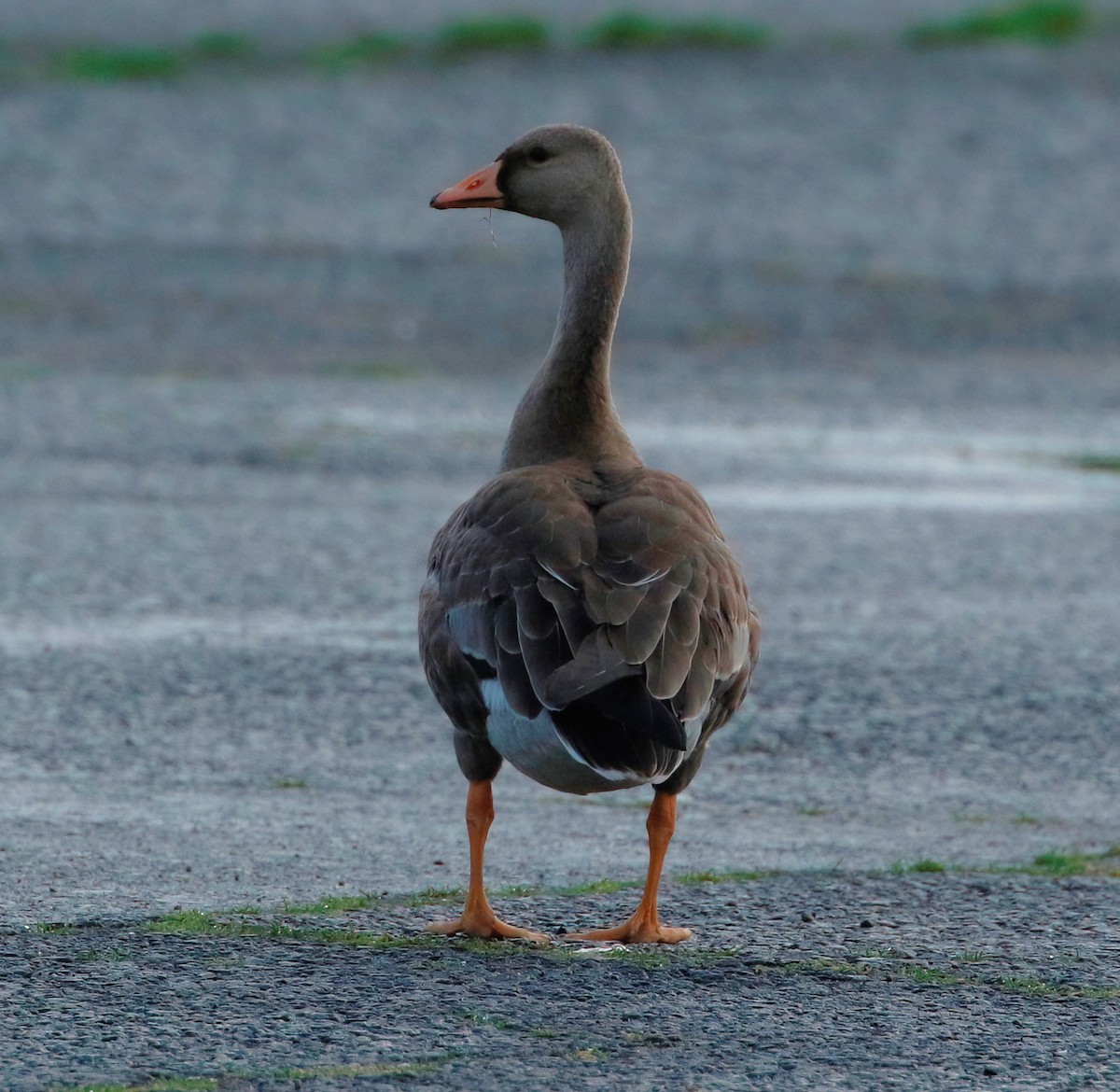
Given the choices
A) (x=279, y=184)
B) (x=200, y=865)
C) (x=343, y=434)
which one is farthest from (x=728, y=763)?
(x=279, y=184)

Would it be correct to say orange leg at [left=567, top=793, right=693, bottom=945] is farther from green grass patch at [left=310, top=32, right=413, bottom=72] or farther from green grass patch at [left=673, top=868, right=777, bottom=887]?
green grass patch at [left=310, top=32, right=413, bottom=72]

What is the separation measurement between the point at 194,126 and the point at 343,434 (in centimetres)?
969

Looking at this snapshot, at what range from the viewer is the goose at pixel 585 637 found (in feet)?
13.8

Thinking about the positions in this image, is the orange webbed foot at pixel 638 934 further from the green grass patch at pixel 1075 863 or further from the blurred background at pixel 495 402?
the green grass patch at pixel 1075 863

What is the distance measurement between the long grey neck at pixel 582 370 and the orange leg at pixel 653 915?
105 centimetres

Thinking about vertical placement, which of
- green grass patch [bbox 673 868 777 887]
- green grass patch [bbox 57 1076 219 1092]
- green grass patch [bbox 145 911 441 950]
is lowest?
green grass patch [bbox 57 1076 219 1092]

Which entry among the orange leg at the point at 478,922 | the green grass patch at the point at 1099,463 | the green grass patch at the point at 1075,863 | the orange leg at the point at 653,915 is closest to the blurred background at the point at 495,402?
the green grass patch at the point at 1099,463

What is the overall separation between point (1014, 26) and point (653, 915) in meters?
21.1

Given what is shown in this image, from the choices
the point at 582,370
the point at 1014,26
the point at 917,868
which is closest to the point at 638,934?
the point at 917,868

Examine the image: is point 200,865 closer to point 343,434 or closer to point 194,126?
point 343,434

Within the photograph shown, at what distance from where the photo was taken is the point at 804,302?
16531mm

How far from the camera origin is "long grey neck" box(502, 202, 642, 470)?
5527 mm

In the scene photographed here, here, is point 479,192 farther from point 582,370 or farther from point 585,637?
point 585,637

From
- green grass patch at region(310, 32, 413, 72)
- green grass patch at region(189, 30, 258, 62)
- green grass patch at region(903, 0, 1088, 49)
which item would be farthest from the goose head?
green grass patch at region(903, 0, 1088, 49)
